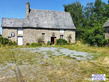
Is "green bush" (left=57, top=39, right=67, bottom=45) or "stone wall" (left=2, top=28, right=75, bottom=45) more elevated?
"stone wall" (left=2, top=28, right=75, bottom=45)

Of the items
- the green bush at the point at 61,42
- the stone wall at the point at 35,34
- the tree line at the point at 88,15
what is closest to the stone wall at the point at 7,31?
the stone wall at the point at 35,34

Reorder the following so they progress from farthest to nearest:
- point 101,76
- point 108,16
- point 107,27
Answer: point 108,16 < point 107,27 < point 101,76

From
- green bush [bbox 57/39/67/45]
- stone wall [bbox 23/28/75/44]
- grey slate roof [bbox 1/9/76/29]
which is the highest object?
grey slate roof [bbox 1/9/76/29]

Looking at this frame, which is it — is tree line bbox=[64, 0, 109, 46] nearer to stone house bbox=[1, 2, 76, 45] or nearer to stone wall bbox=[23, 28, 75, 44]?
stone house bbox=[1, 2, 76, 45]

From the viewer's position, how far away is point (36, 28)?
1884 centimetres

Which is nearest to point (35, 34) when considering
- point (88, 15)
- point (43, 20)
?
point (43, 20)

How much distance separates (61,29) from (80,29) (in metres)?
11.0

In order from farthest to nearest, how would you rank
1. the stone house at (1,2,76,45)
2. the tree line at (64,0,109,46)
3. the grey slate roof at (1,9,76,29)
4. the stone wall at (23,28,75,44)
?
the tree line at (64,0,109,46) → the grey slate roof at (1,9,76,29) → the stone house at (1,2,76,45) → the stone wall at (23,28,75,44)

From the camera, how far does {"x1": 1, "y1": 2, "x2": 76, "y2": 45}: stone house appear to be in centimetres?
1873

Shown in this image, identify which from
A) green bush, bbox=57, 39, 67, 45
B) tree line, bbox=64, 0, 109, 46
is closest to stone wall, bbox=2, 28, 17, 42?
green bush, bbox=57, 39, 67, 45

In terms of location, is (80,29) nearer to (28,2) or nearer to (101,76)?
(28,2)

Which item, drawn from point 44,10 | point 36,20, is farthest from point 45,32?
point 44,10

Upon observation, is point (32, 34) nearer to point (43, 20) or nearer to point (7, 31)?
point (43, 20)

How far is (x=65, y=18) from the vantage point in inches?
856
